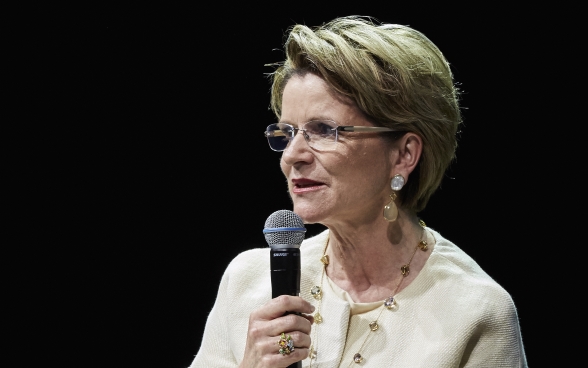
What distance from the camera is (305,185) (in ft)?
7.39

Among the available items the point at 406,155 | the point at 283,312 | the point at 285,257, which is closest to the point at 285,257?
the point at 285,257

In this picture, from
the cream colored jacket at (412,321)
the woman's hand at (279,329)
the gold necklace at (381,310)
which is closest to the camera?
Answer: the woman's hand at (279,329)

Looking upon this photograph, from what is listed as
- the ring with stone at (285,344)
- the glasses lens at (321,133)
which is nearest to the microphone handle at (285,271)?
the ring with stone at (285,344)

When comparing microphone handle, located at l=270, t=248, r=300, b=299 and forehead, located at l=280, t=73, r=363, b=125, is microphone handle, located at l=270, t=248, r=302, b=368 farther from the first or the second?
forehead, located at l=280, t=73, r=363, b=125

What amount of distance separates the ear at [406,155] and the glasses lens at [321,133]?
22 centimetres

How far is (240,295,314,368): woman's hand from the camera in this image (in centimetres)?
184

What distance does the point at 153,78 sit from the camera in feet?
10.7

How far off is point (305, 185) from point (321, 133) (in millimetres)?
160

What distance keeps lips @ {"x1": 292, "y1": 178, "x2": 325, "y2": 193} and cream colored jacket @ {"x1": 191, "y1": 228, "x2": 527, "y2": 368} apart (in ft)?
1.21

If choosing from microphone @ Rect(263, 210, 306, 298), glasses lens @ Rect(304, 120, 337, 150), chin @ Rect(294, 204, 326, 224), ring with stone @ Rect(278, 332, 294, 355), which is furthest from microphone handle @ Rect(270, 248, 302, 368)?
glasses lens @ Rect(304, 120, 337, 150)

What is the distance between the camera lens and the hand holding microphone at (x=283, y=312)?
184 cm

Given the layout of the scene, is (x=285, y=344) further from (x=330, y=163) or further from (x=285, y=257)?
(x=330, y=163)

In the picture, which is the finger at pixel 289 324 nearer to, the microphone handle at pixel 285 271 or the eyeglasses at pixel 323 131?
the microphone handle at pixel 285 271

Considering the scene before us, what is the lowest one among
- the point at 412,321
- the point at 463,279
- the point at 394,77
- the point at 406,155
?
the point at 412,321
